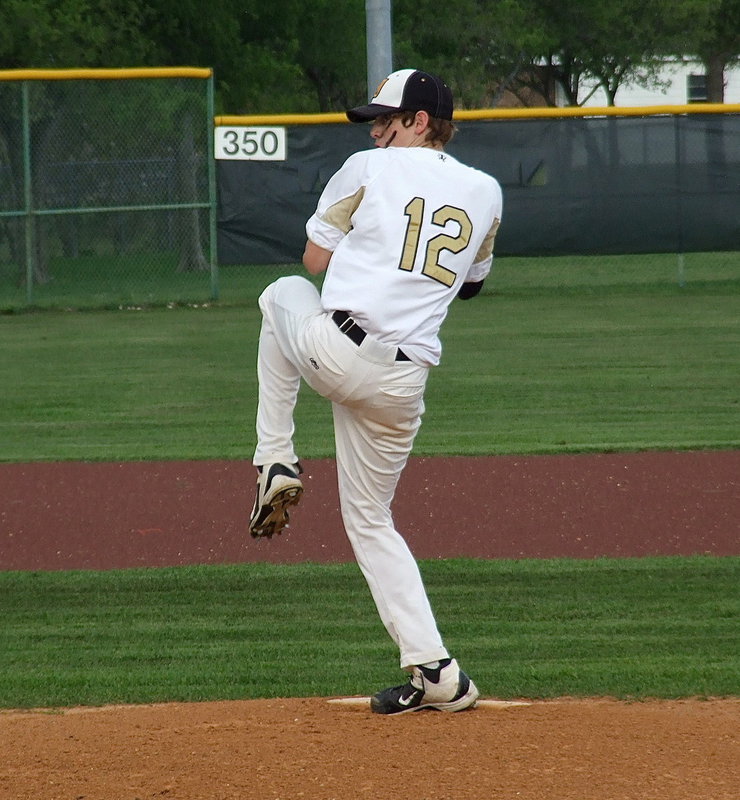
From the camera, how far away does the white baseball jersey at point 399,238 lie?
408cm

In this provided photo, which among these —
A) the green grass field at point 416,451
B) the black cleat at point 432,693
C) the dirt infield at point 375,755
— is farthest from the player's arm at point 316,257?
the green grass field at point 416,451

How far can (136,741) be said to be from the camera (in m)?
4.16

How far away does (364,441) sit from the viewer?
4.24m

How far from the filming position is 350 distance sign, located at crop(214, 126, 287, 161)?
60.3ft

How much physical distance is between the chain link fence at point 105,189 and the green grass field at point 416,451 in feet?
1.10

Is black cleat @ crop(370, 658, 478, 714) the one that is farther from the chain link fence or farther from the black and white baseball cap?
the chain link fence

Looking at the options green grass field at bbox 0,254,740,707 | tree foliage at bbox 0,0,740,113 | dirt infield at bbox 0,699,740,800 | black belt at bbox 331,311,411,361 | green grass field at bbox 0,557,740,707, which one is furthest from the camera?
tree foliage at bbox 0,0,740,113

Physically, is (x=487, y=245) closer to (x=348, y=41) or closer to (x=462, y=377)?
(x=462, y=377)

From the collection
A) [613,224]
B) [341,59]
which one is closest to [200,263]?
[613,224]

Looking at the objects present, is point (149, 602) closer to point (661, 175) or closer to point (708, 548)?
point (708, 548)

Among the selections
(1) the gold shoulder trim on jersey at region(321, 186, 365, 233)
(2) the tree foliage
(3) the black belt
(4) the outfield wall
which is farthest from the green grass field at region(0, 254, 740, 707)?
(2) the tree foliage

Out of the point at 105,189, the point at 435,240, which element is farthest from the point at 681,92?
the point at 435,240

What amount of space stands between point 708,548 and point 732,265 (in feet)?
52.4

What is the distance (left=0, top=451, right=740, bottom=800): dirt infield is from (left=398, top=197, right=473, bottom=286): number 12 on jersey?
139 cm
